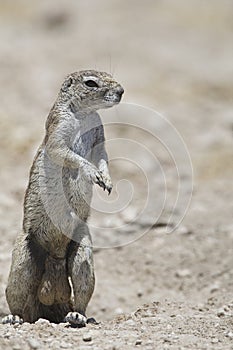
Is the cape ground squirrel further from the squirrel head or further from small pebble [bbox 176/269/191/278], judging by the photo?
small pebble [bbox 176/269/191/278]

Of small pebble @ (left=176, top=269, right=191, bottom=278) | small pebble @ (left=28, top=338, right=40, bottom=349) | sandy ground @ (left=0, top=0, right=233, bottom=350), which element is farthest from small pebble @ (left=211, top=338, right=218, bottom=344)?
small pebble @ (left=176, top=269, right=191, bottom=278)

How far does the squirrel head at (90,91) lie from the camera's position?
6395 mm

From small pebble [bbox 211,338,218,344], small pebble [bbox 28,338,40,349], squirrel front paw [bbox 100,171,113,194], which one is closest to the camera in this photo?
small pebble [bbox 28,338,40,349]

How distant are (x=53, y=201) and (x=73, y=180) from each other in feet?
0.78

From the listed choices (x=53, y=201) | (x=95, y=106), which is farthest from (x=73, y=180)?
(x=95, y=106)

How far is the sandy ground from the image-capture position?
21.0 feet

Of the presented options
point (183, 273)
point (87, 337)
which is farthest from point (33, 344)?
point (183, 273)

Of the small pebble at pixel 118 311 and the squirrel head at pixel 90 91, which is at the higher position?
the squirrel head at pixel 90 91

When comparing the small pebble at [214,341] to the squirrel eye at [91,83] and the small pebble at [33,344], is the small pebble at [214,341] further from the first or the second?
the squirrel eye at [91,83]

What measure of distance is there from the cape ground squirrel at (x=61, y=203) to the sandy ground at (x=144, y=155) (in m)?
0.48

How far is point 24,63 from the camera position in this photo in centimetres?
1592

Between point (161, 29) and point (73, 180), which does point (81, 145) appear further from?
point (161, 29)

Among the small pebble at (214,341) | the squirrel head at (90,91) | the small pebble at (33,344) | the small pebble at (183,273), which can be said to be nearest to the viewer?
the small pebble at (33,344)

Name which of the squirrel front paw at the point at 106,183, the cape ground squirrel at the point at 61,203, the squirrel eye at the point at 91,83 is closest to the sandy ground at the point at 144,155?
the cape ground squirrel at the point at 61,203
